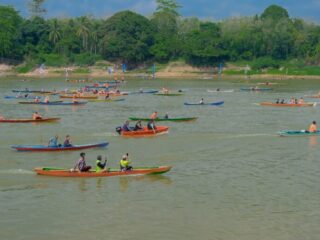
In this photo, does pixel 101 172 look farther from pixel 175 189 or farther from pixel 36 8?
pixel 36 8

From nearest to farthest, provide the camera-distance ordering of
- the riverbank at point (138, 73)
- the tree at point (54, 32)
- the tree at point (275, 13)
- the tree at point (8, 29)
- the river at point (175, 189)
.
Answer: the river at point (175, 189) < the riverbank at point (138, 73) < the tree at point (8, 29) < the tree at point (54, 32) < the tree at point (275, 13)

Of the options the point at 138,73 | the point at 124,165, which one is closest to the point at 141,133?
the point at 124,165

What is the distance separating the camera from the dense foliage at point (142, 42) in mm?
109688

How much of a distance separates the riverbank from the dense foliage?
1.50 m

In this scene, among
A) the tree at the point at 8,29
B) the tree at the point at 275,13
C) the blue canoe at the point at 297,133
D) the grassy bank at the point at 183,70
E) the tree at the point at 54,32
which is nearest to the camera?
the blue canoe at the point at 297,133

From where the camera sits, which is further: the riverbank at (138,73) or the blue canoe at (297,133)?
the riverbank at (138,73)

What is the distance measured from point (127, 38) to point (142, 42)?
260 cm

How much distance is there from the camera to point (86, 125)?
41.7m

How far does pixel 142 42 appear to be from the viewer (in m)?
110

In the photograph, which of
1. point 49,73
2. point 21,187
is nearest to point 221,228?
point 21,187

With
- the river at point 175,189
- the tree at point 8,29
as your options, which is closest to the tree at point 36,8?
the tree at point 8,29

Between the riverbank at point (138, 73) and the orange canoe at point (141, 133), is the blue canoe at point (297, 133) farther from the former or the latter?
the riverbank at point (138, 73)

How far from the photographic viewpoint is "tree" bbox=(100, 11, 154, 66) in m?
109

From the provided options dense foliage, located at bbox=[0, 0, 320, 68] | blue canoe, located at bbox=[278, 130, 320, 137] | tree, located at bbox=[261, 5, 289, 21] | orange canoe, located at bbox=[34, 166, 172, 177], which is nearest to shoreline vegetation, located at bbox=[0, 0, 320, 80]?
dense foliage, located at bbox=[0, 0, 320, 68]
